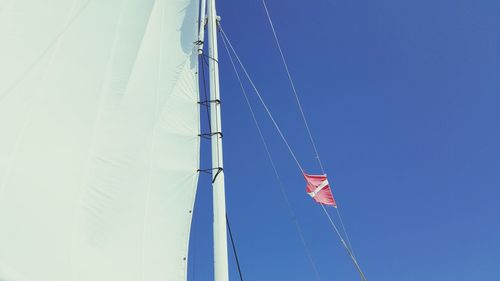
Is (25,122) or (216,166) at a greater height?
(216,166)

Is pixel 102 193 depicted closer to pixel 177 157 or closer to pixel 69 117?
pixel 69 117

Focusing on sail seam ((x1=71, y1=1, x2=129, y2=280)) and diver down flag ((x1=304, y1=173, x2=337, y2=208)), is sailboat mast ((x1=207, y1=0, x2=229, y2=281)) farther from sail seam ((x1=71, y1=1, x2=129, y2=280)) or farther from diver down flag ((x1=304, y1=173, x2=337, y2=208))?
diver down flag ((x1=304, y1=173, x2=337, y2=208))

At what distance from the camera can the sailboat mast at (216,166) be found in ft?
16.3

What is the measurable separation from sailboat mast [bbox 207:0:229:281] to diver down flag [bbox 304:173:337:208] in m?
2.70

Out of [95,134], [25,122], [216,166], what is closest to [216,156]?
[216,166]

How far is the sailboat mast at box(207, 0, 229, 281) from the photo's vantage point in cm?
496

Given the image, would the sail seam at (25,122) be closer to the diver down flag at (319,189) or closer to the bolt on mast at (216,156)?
the bolt on mast at (216,156)

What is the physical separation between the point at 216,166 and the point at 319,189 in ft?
9.47

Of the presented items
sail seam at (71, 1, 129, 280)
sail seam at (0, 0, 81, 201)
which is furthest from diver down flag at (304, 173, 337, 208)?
sail seam at (0, 0, 81, 201)

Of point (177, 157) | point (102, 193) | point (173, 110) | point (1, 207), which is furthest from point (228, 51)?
point (1, 207)

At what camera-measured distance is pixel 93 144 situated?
4176mm

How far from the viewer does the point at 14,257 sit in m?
2.84

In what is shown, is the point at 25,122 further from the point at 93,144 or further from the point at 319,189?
the point at 319,189

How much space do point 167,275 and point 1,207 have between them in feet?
7.14
